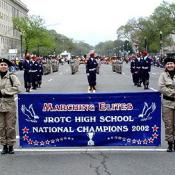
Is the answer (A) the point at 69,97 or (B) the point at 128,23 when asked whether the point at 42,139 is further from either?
(B) the point at 128,23

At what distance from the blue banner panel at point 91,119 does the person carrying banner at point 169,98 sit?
0.68 ft

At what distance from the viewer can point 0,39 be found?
11488cm

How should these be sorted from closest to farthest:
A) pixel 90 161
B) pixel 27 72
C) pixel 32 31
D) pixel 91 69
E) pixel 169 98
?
pixel 90 161 < pixel 169 98 < pixel 91 69 < pixel 27 72 < pixel 32 31

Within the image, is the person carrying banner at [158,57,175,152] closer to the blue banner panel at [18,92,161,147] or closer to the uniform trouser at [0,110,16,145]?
the blue banner panel at [18,92,161,147]

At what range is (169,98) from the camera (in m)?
9.20

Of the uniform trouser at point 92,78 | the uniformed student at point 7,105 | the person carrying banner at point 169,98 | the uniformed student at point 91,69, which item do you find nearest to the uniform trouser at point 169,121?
the person carrying banner at point 169,98

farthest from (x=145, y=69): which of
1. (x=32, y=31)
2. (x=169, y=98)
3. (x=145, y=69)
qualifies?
(x=32, y=31)

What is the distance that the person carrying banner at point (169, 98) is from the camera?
9.17m

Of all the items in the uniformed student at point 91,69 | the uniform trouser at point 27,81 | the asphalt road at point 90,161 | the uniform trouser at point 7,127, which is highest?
the uniformed student at point 91,69

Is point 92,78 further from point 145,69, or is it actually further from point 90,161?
point 90,161

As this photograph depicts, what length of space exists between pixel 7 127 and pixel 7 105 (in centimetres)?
40

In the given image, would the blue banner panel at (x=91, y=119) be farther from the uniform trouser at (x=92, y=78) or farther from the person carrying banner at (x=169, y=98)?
the uniform trouser at (x=92, y=78)

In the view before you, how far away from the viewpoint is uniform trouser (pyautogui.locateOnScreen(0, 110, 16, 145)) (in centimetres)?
928

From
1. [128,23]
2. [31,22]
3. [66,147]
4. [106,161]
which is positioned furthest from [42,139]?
[128,23]
